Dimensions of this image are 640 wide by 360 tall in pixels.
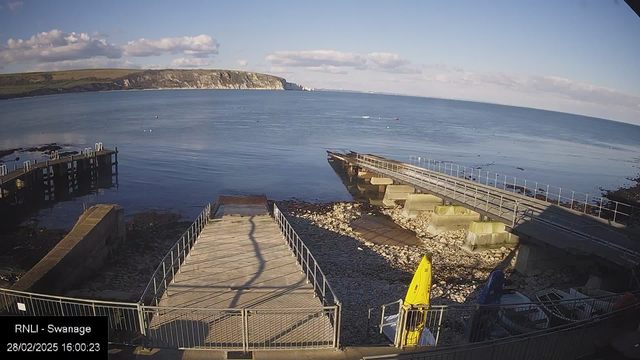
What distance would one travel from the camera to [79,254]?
16.9m

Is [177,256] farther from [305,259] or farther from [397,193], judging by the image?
[397,193]

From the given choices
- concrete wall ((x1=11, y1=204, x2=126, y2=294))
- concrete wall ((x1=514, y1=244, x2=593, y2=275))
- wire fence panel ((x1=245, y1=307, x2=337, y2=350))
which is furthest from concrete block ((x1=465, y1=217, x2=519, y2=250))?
concrete wall ((x1=11, y1=204, x2=126, y2=294))

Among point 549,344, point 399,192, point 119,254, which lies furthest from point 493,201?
→ point 119,254

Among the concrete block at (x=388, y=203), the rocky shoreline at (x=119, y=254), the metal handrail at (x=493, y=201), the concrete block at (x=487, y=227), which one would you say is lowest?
the rocky shoreline at (x=119, y=254)

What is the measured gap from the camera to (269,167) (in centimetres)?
5050

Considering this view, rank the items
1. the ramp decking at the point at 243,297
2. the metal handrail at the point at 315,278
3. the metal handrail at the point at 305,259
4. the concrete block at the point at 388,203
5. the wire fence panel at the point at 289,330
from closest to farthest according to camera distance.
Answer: the metal handrail at the point at 315,278 → the wire fence panel at the point at 289,330 → the ramp decking at the point at 243,297 → the metal handrail at the point at 305,259 → the concrete block at the point at 388,203

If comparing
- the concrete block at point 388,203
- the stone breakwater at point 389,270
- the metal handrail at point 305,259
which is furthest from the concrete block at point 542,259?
the concrete block at point 388,203

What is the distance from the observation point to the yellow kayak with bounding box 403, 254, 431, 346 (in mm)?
8500

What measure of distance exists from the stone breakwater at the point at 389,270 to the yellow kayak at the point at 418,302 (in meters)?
4.10

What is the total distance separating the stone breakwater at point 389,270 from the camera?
50.1ft

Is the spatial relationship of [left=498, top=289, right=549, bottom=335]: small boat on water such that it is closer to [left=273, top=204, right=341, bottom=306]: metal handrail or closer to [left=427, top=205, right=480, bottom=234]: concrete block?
[left=273, top=204, right=341, bottom=306]: metal handrail

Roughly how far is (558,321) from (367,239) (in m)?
14.9

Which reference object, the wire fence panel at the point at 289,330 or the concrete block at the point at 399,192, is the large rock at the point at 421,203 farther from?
the wire fence panel at the point at 289,330

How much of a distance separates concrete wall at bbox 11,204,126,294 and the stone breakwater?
1011cm
